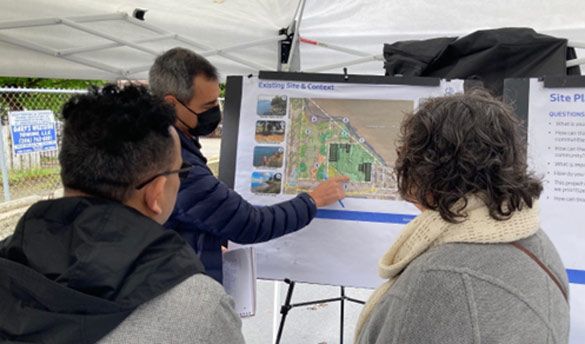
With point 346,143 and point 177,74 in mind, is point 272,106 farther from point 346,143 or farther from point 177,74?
point 177,74

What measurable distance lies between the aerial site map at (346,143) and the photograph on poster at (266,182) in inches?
1.8

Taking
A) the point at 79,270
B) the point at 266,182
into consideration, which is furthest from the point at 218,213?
the point at 79,270

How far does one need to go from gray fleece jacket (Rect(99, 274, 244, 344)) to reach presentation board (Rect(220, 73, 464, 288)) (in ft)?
4.42

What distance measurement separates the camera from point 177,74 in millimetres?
1768

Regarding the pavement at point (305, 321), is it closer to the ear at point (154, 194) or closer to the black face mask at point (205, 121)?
the black face mask at point (205, 121)

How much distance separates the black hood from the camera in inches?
28.3

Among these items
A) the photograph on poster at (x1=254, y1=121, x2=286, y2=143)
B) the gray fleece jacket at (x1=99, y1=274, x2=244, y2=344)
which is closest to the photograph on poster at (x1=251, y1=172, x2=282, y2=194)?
the photograph on poster at (x1=254, y1=121, x2=286, y2=143)

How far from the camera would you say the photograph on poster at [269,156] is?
221 centimetres

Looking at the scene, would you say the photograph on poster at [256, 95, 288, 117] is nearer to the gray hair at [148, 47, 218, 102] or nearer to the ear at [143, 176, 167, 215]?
the gray hair at [148, 47, 218, 102]

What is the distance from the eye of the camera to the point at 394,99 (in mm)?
2150

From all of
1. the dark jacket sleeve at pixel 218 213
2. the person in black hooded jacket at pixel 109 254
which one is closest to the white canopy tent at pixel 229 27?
the dark jacket sleeve at pixel 218 213

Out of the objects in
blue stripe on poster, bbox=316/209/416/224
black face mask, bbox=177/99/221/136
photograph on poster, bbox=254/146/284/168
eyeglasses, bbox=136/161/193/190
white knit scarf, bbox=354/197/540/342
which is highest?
black face mask, bbox=177/99/221/136

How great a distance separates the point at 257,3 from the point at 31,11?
129 centimetres

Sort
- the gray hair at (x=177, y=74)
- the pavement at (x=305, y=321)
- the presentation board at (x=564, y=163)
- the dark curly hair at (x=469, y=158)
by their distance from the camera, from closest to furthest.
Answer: the dark curly hair at (x=469, y=158) < the gray hair at (x=177, y=74) < the presentation board at (x=564, y=163) < the pavement at (x=305, y=321)
